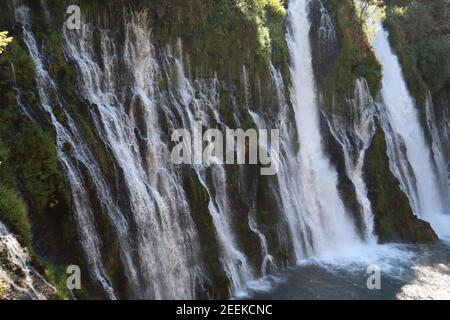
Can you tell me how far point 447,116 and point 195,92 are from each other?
66.5 ft

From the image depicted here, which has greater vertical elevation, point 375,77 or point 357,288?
point 375,77

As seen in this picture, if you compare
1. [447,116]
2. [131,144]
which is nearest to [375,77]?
[447,116]

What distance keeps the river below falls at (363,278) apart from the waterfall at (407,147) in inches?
184

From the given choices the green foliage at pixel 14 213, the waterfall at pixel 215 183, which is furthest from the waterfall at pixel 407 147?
the green foliage at pixel 14 213

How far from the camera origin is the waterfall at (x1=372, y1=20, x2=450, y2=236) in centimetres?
2631

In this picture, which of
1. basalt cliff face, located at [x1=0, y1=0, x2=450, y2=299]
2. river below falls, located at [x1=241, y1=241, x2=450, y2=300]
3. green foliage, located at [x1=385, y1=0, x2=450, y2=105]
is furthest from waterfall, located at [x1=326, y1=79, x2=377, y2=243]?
green foliage, located at [x1=385, y1=0, x2=450, y2=105]

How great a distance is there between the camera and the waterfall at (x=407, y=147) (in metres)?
26.3

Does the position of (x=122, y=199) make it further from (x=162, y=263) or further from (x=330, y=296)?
A: (x=330, y=296)

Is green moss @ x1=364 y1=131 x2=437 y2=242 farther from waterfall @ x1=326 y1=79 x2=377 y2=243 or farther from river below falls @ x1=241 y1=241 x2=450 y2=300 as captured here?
river below falls @ x1=241 y1=241 x2=450 y2=300

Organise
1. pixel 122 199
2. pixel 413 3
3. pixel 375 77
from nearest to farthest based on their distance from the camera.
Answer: pixel 122 199 → pixel 375 77 → pixel 413 3

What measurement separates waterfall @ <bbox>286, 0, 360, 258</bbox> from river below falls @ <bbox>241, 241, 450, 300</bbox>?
92 centimetres

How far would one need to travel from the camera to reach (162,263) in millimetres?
14602

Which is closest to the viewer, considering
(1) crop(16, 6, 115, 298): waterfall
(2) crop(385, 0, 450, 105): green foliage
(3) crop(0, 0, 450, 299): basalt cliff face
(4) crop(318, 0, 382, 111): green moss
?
(3) crop(0, 0, 450, 299): basalt cliff face

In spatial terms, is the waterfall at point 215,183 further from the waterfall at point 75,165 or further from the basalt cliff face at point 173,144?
the waterfall at point 75,165
